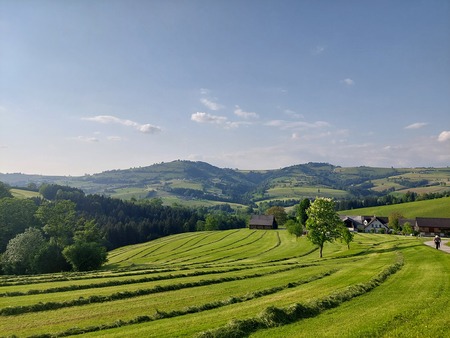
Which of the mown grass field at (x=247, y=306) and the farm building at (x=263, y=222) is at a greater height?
the mown grass field at (x=247, y=306)

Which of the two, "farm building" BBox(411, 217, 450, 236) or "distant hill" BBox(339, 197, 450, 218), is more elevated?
"distant hill" BBox(339, 197, 450, 218)

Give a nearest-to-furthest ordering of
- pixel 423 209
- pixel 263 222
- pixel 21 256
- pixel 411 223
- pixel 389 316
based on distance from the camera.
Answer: pixel 389 316 < pixel 21 256 < pixel 411 223 < pixel 263 222 < pixel 423 209

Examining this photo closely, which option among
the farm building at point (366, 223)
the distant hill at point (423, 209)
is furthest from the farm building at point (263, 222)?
the distant hill at point (423, 209)

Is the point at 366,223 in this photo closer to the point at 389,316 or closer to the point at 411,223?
the point at 411,223

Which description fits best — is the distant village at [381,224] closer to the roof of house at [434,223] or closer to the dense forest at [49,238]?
the roof of house at [434,223]

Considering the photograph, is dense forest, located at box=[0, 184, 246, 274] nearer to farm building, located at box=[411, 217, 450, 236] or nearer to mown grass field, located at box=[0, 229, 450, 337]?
mown grass field, located at box=[0, 229, 450, 337]

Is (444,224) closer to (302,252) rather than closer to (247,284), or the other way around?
(302,252)

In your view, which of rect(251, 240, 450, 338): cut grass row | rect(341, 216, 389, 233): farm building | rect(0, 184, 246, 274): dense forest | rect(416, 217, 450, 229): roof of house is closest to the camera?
rect(251, 240, 450, 338): cut grass row

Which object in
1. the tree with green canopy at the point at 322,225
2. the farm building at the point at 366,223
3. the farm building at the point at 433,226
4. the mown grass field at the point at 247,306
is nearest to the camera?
the mown grass field at the point at 247,306

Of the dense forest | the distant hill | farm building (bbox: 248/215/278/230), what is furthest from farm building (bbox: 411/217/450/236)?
the dense forest

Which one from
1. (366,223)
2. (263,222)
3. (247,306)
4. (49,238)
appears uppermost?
(247,306)

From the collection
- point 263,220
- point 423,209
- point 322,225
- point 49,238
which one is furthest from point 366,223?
point 49,238

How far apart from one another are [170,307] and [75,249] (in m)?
49.9

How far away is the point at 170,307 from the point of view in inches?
826
